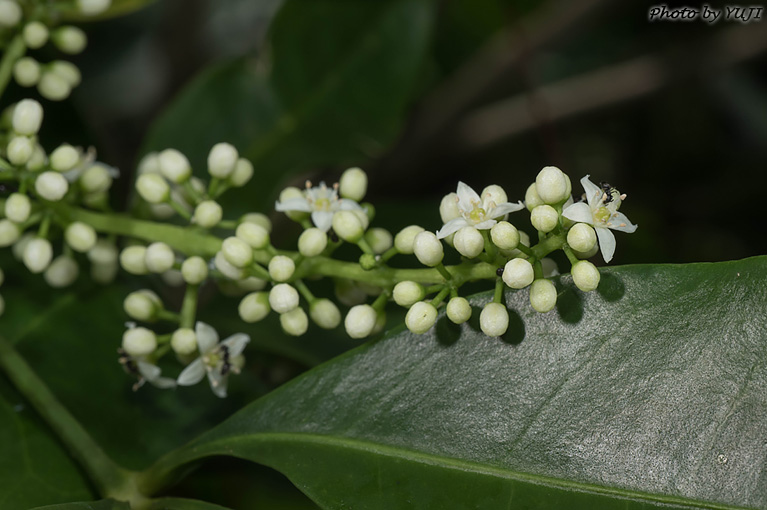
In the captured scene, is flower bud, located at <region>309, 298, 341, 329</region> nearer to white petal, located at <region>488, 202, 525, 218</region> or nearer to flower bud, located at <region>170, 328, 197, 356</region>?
flower bud, located at <region>170, 328, 197, 356</region>

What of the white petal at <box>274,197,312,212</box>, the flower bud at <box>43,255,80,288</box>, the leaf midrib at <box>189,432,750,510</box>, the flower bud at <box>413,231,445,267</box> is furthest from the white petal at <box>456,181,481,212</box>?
the flower bud at <box>43,255,80,288</box>

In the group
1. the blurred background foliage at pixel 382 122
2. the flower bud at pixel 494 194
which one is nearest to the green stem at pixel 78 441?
the blurred background foliage at pixel 382 122

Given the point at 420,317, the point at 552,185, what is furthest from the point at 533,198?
the point at 420,317

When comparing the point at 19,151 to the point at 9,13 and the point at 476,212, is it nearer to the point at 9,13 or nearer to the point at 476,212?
the point at 9,13

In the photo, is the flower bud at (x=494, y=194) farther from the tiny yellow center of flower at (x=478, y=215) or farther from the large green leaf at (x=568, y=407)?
the large green leaf at (x=568, y=407)

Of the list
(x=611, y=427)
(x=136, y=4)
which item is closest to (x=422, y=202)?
(x=136, y=4)

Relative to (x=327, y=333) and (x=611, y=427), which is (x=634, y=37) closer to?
(x=327, y=333)
